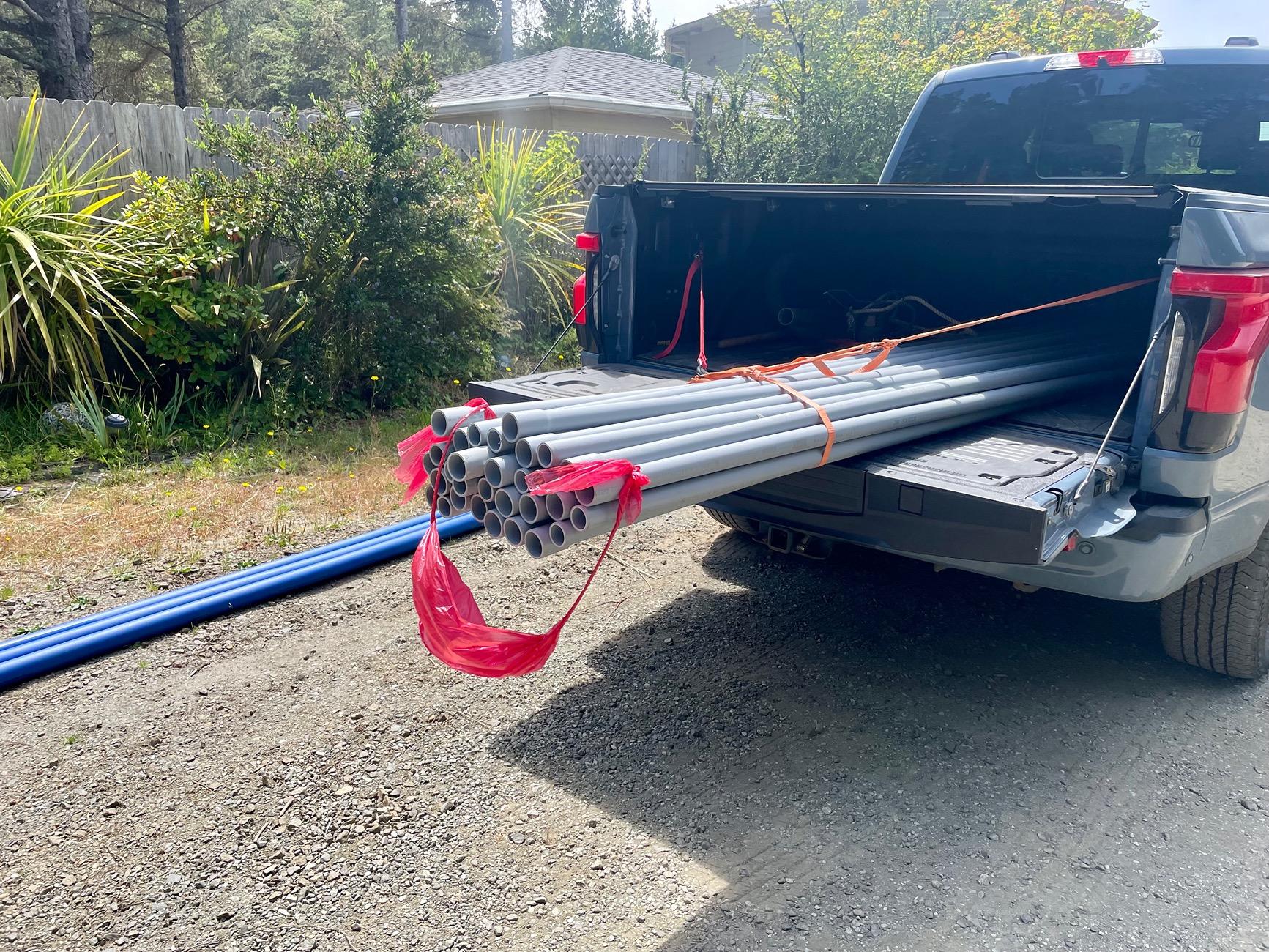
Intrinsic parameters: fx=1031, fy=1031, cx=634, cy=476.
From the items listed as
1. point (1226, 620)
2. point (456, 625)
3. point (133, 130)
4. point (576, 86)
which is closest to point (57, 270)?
point (133, 130)

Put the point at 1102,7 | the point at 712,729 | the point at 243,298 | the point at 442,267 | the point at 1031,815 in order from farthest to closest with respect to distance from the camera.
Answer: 1. the point at 1102,7
2. the point at 442,267
3. the point at 243,298
4. the point at 712,729
5. the point at 1031,815

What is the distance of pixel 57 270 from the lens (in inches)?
241

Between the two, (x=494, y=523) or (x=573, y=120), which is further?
(x=573, y=120)

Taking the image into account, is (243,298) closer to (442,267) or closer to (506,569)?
(442,267)

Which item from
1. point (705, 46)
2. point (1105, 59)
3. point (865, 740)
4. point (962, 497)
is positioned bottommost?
point (865, 740)

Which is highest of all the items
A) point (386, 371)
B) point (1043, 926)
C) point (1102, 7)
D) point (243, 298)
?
point (1102, 7)

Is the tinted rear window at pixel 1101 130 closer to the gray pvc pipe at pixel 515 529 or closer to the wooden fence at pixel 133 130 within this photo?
the gray pvc pipe at pixel 515 529

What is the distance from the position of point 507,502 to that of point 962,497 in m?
1.31

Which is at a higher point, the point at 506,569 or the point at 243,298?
the point at 243,298

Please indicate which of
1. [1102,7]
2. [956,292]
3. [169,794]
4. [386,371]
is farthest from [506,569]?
[1102,7]

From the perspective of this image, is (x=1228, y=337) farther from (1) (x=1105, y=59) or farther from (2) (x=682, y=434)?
(1) (x=1105, y=59)

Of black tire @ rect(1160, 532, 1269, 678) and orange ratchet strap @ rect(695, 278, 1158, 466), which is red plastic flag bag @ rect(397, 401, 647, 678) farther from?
black tire @ rect(1160, 532, 1269, 678)

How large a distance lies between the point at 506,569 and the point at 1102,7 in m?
15.3

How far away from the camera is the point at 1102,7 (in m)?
15.7
